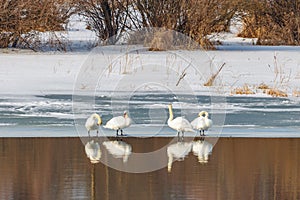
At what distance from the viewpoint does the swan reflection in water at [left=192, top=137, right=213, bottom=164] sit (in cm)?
1174

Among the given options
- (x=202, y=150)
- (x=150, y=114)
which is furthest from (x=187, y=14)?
(x=202, y=150)

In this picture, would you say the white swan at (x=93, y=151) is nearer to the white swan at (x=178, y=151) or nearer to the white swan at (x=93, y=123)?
the white swan at (x=93, y=123)

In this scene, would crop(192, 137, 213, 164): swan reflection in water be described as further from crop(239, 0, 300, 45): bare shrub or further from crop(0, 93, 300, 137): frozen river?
crop(239, 0, 300, 45): bare shrub

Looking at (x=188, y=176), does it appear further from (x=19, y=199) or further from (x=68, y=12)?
(x=68, y=12)

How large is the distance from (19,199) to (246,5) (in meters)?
20.4

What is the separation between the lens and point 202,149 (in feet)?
41.3

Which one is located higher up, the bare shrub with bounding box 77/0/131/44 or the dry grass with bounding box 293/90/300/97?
the bare shrub with bounding box 77/0/131/44

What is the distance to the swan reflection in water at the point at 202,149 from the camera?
11.7 meters

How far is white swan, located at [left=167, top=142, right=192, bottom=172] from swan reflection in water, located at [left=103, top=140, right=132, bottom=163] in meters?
0.54

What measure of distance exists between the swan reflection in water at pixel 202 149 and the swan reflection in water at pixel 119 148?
0.88 meters

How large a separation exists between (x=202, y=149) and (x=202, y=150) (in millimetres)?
102

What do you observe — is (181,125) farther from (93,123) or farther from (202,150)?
(93,123)

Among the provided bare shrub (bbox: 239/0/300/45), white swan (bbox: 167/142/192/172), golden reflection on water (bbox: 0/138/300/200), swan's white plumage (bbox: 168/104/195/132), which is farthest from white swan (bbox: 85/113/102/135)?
bare shrub (bbox: 239/0/300/45)

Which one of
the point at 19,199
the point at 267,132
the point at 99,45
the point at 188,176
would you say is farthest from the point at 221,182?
the point at 99,45
